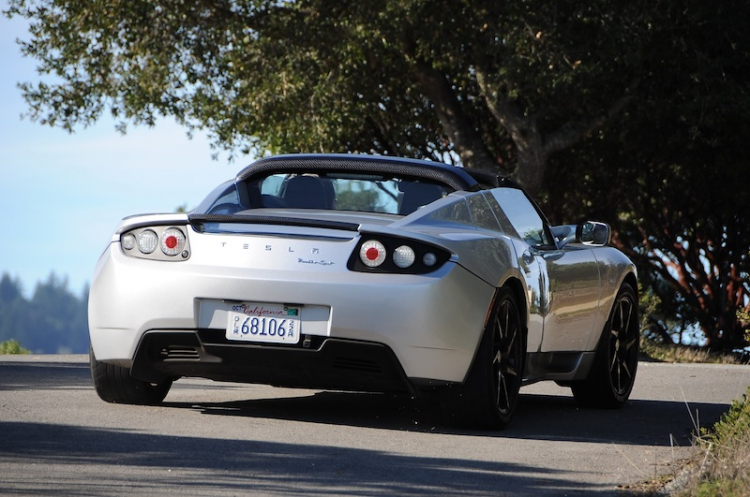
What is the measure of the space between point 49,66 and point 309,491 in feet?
68.2

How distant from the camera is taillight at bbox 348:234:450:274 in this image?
6477 mm

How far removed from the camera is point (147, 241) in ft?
22.3

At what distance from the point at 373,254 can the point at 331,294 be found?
29cm

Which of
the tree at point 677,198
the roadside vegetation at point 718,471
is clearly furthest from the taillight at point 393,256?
the tree at point 677,198

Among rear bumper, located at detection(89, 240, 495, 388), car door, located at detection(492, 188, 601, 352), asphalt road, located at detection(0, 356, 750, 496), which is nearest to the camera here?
asphalt road, located at detection(0, 356, 750, 496)

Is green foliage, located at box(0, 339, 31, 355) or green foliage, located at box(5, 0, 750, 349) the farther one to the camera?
green foliage, located at box(5, 0, 750, 349)

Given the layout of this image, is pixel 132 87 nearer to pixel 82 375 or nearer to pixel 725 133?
pixel 725 133

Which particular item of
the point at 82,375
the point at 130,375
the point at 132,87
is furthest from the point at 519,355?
the point at 132,87

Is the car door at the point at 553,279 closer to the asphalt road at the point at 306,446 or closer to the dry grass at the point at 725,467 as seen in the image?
the asphalt road at the point at 306,446

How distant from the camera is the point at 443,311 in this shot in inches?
256

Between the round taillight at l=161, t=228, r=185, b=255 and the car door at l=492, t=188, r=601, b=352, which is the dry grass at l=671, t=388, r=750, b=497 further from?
the round taillight at l=161, t=228, r=185, b=255

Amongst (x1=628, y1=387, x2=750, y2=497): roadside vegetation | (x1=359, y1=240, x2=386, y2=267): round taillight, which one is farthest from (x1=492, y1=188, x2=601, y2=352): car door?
→ (x1=628, y1=387, x2=750, y2=497): roadside vegetation

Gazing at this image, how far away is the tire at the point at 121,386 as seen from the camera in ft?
23.8

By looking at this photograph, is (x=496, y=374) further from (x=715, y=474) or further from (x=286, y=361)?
(x=715, y=474)
